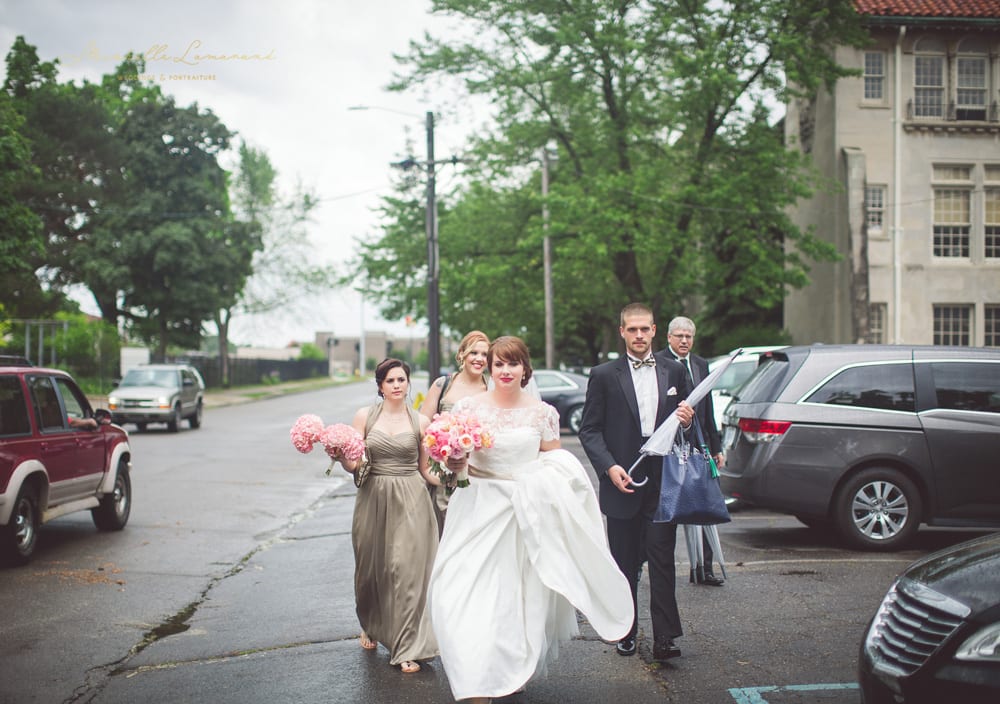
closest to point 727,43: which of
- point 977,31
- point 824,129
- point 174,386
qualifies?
point 824,129

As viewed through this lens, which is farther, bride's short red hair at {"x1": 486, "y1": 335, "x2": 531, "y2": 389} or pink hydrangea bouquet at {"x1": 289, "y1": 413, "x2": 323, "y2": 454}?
pink hydrangea bouquet at {"x1": 289, "y1": 413, "x2": 323, "y2": 454}

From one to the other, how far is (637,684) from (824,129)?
91.7 feet

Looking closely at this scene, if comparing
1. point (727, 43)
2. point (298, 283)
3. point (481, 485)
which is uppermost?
point (727, 43)

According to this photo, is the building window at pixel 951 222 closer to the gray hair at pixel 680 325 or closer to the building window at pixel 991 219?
the building window at pixel 991 219

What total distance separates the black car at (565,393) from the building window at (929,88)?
46.9 ft

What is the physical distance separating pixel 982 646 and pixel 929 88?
29.1 meters

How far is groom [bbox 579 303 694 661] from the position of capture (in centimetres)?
550

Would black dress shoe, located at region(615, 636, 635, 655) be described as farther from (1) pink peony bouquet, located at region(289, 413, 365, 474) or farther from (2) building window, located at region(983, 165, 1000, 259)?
(2) building window, located at region(983, 165, 1000, 259)

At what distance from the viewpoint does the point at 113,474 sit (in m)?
10.5

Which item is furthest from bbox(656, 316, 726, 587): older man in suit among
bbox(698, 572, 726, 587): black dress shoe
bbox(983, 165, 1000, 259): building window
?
bbox(983, 165, 1000, 259): building window

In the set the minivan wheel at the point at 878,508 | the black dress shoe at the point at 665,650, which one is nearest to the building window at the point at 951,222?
the minivan wheel at the point at 878,508

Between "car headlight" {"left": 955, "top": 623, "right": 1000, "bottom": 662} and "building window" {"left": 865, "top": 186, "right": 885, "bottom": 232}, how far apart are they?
89.9 feet

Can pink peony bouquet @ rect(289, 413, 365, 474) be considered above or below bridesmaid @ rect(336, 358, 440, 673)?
above

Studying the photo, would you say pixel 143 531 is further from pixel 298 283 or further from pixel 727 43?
pixel 298 283
